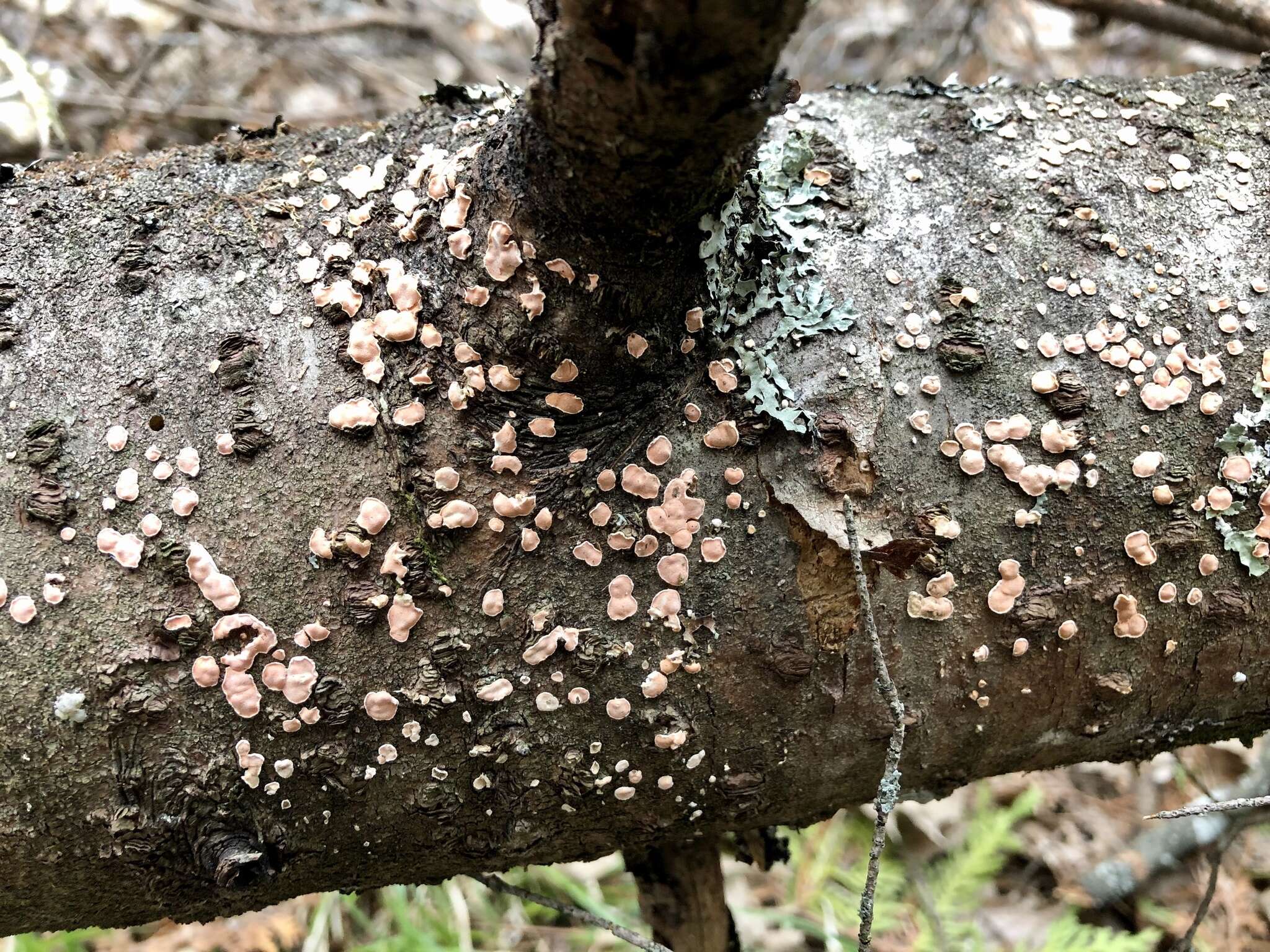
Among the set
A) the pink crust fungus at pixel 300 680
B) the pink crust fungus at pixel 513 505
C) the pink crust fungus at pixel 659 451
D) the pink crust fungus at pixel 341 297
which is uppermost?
the pink crust fungus at pixel 341 297

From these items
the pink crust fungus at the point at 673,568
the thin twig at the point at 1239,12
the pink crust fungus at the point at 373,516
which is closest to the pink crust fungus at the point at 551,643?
the pink crust fungus at the point at 673,568

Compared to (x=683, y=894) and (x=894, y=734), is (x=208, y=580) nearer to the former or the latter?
(x=894, y=734)

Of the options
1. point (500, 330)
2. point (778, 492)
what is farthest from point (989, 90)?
point (500, 330)

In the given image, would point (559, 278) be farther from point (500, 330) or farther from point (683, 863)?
point (683, 863)

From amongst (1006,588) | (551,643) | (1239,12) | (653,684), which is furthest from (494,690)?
(1239,12)

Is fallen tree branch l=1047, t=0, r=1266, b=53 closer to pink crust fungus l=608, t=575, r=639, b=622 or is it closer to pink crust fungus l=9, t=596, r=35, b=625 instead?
pink crust fungus l=608, t=575, r=639, b=622

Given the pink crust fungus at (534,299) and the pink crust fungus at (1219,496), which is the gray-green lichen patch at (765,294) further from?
the pink crust fungus at (1219,496)

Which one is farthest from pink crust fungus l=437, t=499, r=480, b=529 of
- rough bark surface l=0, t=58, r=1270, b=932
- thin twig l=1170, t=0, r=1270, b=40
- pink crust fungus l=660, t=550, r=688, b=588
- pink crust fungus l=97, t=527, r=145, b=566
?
thin twig l=1170, t=0, r=1270, b=40
